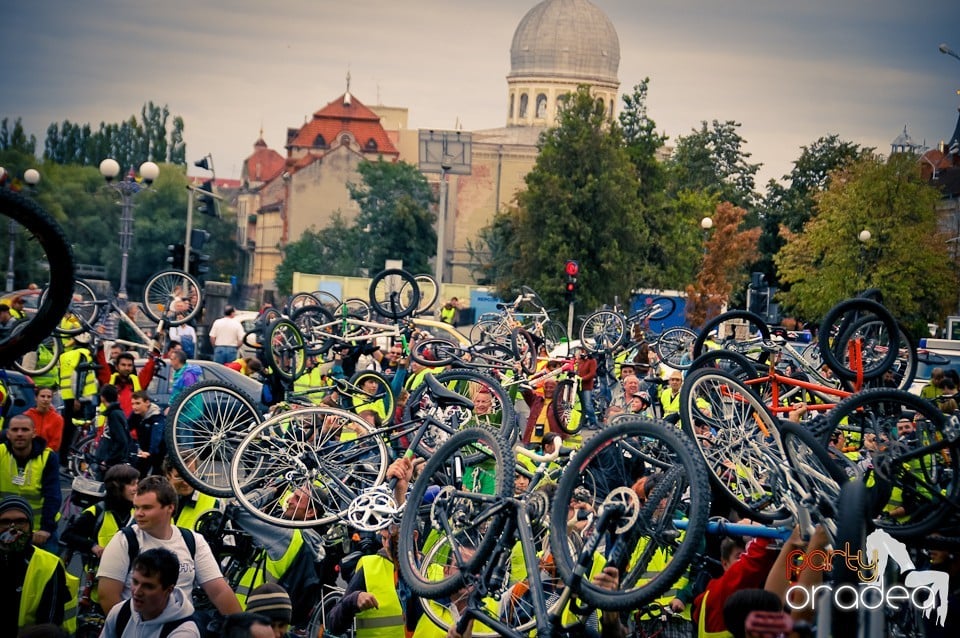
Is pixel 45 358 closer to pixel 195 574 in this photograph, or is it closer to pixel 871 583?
pixel 195 574

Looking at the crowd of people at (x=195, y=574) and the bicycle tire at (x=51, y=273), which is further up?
the bicycle tire at (x=51, y=273)

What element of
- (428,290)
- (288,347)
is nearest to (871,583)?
(288,347)

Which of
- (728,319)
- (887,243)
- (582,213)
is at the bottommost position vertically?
(728,319)

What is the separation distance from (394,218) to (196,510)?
85496mm

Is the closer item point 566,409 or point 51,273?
point 51,273

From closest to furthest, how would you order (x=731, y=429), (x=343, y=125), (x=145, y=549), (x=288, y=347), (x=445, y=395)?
1. (x=145, y=549)
2. (x=731, y=429)
3. (x=445, y=395)
4. (x=288, y=347)
5. (x=343, y=125)

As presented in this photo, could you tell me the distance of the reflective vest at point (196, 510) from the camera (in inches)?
396

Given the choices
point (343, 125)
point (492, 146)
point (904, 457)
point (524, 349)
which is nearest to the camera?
point (904, 457)

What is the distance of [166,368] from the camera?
20.9 m

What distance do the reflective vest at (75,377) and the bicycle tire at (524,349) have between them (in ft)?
19.4

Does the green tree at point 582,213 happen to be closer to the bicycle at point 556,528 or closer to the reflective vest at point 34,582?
the reflective vest at point 34,582

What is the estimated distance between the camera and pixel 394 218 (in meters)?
95.2

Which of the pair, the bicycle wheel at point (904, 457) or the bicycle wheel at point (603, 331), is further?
the bicycle wheel at point (603, 331)

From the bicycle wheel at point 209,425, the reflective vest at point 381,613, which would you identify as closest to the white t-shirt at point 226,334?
the bicycle wheel at point 209,425
